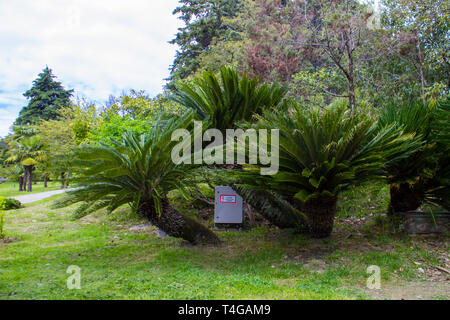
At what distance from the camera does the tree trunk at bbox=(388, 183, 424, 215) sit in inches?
→ 174

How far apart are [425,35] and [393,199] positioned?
7263 millimetres

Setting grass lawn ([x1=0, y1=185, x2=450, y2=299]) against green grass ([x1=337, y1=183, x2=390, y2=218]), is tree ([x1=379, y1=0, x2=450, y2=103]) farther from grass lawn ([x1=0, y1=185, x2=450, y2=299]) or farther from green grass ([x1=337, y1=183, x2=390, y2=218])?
grass lawn ([x1=0, y1=185, x2=450, y2=299])

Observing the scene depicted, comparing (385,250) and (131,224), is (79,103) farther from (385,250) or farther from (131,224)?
(385,250)

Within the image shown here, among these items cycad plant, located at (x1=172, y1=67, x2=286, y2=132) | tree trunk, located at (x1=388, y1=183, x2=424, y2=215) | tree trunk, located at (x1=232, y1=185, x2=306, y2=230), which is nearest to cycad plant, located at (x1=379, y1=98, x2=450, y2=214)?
tree trunk, located at (x1=388, y1=183, x2=424, y2=215)

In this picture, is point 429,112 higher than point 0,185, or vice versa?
point 429,112

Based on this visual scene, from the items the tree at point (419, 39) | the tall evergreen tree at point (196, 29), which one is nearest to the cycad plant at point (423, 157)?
the tree at point (419, 39)

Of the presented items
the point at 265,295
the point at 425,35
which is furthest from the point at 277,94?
the point at 425,35

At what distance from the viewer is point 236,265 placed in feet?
12.1

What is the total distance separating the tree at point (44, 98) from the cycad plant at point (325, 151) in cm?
3654

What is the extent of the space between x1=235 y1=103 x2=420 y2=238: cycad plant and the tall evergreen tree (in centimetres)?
1975

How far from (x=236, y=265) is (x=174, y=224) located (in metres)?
1.08

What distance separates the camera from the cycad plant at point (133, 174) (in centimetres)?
338

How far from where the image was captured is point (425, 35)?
9414mm

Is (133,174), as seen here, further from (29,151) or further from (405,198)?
(29,151)
